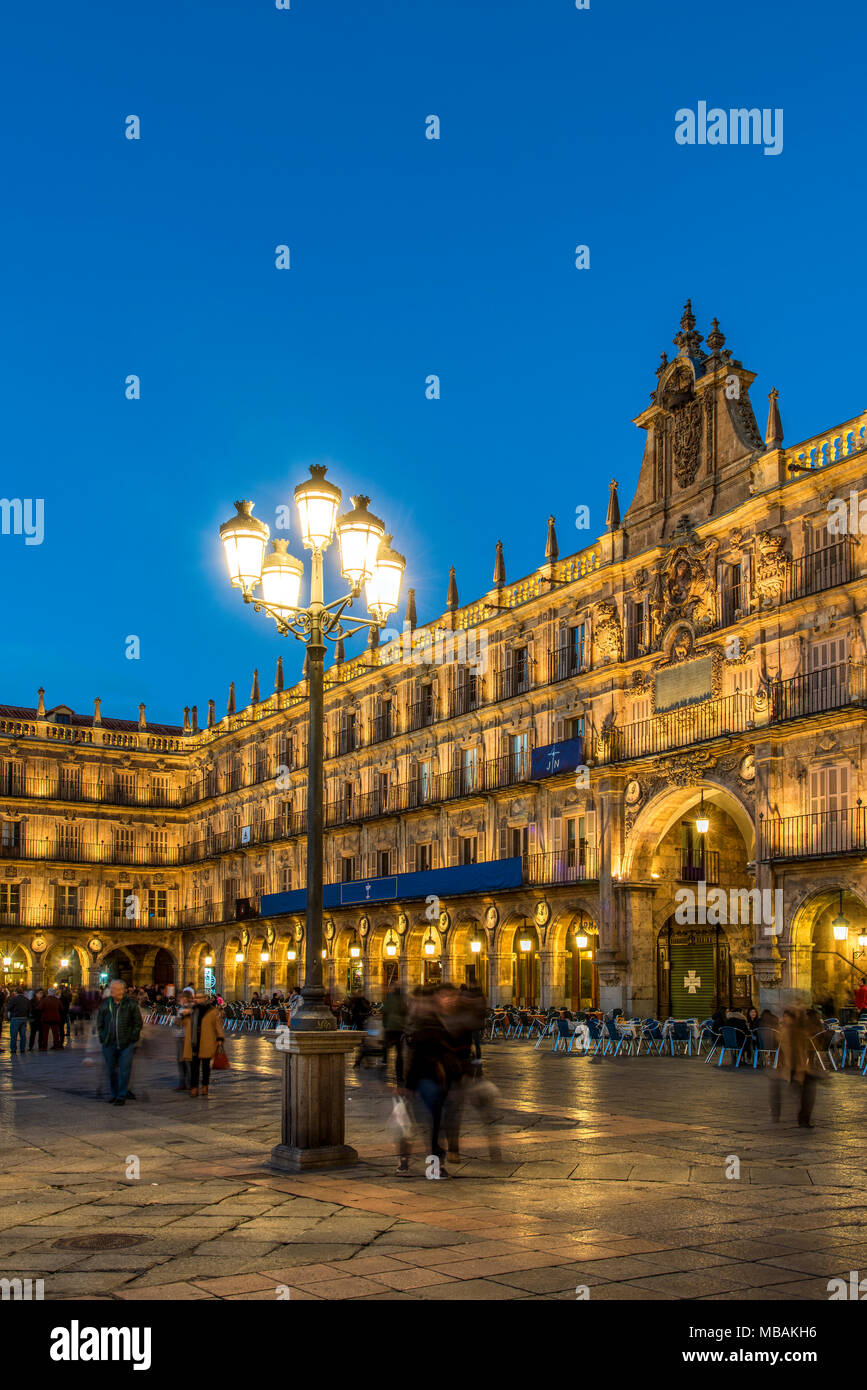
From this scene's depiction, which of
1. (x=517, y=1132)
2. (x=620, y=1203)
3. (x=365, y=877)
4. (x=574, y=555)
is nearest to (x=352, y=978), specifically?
(x=365, y=877)

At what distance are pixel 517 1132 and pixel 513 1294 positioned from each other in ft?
23.3

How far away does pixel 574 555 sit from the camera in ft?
122

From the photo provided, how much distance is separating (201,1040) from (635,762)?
1810 cm

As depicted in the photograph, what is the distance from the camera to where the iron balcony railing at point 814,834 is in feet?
84.4

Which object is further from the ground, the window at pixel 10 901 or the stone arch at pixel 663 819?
the stone arch at pixel 663 819

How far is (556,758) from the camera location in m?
35.7

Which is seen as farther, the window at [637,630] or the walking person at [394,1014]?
the window at [637,630]

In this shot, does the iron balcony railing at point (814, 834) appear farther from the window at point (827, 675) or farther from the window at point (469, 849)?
the window at point (469, 849)

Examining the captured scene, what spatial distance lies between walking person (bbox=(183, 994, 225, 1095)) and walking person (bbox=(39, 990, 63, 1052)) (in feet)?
35.3

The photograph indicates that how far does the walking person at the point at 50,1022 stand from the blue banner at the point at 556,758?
1441cm

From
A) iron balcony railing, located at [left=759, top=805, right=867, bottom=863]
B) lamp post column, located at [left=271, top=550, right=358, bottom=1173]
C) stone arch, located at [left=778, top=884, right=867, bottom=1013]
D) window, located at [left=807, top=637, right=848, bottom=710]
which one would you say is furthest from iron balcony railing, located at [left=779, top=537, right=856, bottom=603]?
lamp post column, located at [left=271, top=550, right=358, bottom=1173]

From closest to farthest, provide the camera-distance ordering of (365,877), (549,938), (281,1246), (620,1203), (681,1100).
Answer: (281,1246), (620,1203), (681,1100), (549,938), (365,877)

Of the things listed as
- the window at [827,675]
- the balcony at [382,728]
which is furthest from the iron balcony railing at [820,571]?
the balcony at [382,728]
